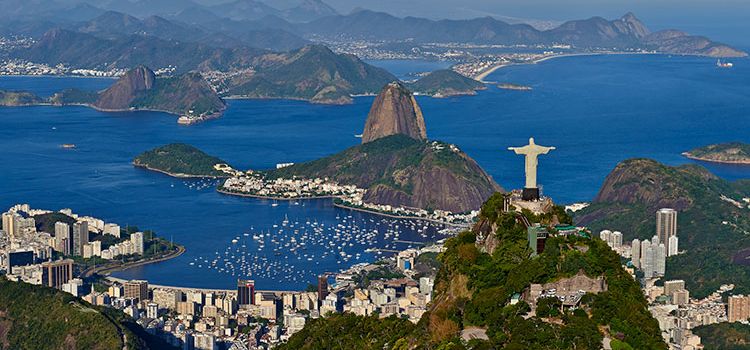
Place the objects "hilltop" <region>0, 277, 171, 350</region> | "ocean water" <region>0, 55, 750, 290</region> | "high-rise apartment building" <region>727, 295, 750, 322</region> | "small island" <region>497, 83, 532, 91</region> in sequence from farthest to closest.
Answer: "small island" <region>497, 83, 532, 91</region>
"ocean water" <region>0, 55, 750, 290</region>
"high-rise apartment building" <region>727, 295, 750, 322</region>
"hilltop" <region>0, 277, 171, 350</region>

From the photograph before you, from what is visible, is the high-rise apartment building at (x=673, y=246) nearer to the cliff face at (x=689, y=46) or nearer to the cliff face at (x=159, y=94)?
the cliff face at (x=159, y=94)

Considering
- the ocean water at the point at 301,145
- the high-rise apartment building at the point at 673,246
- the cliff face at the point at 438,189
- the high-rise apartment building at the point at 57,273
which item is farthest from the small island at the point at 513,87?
the high-rise apartment building at the point at 57,273

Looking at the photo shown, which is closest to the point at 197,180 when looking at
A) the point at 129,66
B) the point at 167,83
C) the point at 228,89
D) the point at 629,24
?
the point at 167,83

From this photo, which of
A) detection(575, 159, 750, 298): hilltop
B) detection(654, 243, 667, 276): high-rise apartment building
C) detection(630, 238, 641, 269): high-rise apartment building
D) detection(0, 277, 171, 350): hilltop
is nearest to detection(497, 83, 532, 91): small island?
detection(575, 159, 750, 298): hilltop

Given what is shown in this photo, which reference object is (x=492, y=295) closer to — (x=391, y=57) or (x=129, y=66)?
(x=129, y=66)

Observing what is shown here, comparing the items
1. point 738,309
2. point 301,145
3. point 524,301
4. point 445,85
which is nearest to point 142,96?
point 445,85

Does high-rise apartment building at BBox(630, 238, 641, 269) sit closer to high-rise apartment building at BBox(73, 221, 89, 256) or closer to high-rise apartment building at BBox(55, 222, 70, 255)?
high-rise apartment building at BBox(73, 221, 89, 256)

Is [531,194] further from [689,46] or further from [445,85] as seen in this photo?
[689,46]
